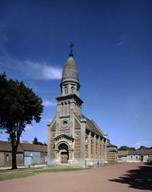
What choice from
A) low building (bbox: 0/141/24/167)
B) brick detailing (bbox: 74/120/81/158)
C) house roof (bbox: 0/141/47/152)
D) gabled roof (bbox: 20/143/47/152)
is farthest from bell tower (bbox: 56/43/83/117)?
gabled roof (bbox: 20/143/47/152)

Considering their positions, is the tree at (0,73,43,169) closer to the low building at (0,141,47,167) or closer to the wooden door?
the wooden door

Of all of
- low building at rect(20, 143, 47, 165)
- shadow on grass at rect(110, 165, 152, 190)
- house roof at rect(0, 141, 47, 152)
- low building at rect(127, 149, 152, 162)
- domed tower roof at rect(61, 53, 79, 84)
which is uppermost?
domed tower roof at rect(61, 53, 79, 84)

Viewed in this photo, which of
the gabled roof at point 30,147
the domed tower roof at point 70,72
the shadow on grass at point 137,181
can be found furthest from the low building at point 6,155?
the shadow on grass at point 137,181

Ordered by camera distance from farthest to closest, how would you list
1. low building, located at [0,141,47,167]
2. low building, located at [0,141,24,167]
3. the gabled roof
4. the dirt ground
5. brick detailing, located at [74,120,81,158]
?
the gabled roof < low building, located at [0,141,47,167] < low building, located at [0,141,24,167] < brick detailing, located at [74,120,81,158] < the dirt ground

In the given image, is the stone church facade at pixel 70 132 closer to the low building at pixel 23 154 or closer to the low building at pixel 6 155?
the low building at pixel 6 155

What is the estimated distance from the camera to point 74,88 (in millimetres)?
40000

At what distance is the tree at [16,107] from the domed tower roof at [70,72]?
29.0 ft

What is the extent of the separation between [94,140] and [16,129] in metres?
17.8

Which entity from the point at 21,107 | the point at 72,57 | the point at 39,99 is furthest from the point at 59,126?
the point at 72,57

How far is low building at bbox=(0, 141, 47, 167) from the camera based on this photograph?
43.3m

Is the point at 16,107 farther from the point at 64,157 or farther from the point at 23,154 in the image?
the point at 23,154

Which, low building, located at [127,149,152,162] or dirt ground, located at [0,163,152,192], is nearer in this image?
dirt ground, located at [0,163,152,192]

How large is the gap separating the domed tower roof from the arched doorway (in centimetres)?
1448

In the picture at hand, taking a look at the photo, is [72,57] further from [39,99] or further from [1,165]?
[1,165]
